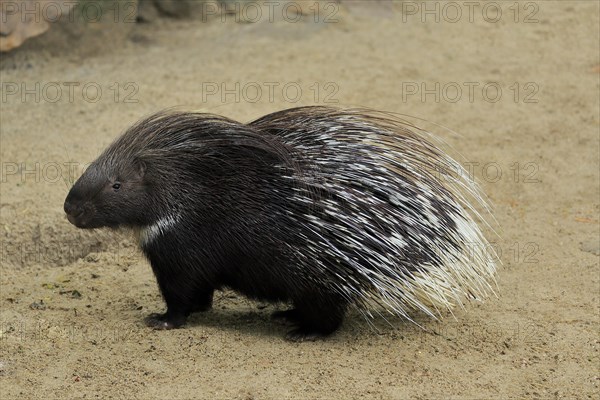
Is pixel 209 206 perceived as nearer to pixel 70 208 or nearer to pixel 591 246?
pixel 70 208

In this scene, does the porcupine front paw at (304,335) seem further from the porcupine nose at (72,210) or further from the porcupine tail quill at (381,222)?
the porcupine nose at (72,210)

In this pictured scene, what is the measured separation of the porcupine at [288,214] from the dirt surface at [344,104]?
281 millimetres

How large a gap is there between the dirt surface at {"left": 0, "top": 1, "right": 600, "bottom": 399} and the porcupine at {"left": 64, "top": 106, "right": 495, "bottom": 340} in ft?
0.92

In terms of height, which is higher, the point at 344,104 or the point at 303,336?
the point at 344,104

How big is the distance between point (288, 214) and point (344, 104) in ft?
10.7

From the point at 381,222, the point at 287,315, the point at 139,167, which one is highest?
the point at 139,167

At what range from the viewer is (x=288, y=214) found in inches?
161

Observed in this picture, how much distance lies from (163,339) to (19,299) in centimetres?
98

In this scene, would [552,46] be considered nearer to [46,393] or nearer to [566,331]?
[566,331]

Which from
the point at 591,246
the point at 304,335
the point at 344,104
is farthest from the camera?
the point at 344,104

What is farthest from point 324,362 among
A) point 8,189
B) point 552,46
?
point 552,46

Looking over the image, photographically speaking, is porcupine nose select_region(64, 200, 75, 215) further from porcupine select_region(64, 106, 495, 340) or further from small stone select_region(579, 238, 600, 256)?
small stone select_region(579, 238, 600, 256)

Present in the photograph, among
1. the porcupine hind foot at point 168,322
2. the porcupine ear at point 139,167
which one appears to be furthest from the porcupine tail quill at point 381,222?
the porcupine hind foot at point 168,322

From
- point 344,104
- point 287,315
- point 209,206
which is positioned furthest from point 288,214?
point 344,104
